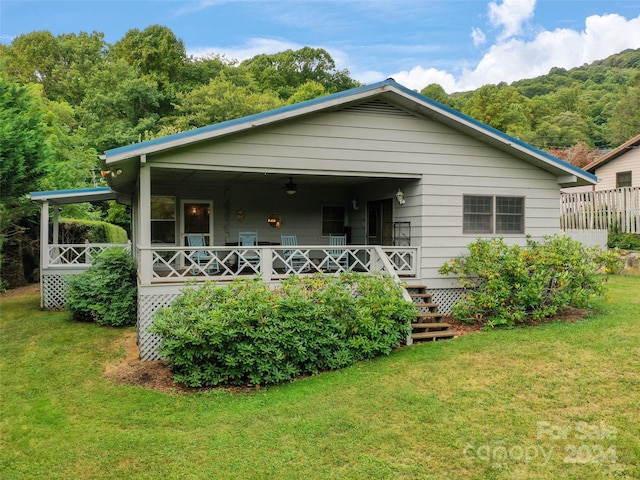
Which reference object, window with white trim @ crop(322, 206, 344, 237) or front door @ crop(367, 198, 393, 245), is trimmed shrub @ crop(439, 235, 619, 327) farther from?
window with white trim @ crop(322, 206, 344, 237)

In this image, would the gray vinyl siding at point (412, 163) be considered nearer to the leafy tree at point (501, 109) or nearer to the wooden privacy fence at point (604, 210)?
the wooden privacy fence at point (604, 210)

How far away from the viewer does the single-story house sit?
8133 millimetres

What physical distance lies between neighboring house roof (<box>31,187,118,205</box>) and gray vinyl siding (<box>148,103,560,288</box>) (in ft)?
17.4

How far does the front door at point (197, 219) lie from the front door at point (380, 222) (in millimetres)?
4364

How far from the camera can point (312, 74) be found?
4744 centimetres

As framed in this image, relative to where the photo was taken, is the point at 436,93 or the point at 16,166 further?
the point at 436,93

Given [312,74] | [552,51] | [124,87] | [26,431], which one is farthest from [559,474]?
[552,51]

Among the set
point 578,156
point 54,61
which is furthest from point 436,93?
point 54,61

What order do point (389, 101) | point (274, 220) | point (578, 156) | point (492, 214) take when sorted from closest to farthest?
point (389, 101)
point (492, 214)
point (274, 220)
point (578, 156)

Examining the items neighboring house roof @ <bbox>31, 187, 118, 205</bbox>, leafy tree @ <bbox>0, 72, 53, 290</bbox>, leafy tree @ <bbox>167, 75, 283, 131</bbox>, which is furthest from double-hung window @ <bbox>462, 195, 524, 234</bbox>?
leafy tree @ <bbox>167, 75, 283, 131</bbox>

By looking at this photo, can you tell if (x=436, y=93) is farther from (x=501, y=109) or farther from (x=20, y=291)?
(x=20, y=291)

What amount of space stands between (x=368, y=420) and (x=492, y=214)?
6726mm

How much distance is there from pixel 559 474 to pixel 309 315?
12.0 feet

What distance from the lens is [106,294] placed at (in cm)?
1051
